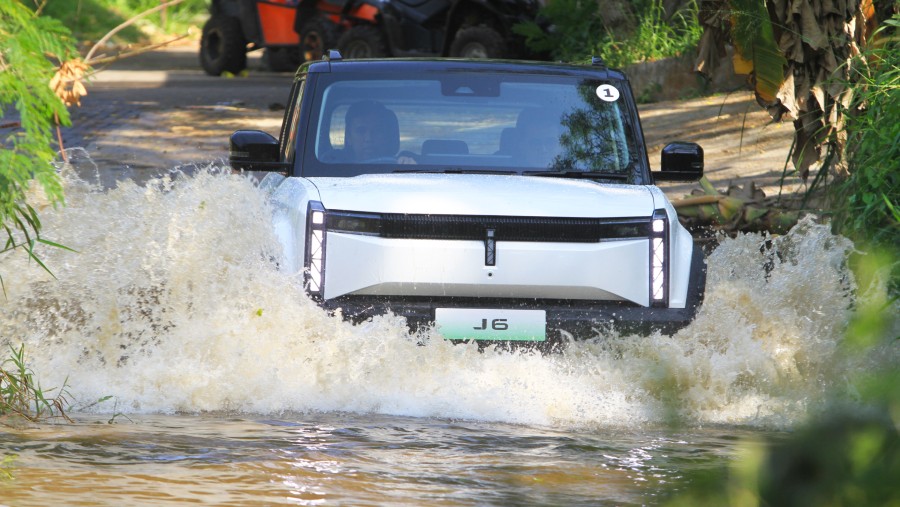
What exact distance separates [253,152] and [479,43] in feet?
44.1

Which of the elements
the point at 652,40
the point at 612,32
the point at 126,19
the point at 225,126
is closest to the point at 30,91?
the point at 225,126

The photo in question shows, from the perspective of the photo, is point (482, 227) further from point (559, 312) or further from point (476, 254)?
point (559, 312)

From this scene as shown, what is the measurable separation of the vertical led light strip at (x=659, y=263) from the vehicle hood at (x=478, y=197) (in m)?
0.08

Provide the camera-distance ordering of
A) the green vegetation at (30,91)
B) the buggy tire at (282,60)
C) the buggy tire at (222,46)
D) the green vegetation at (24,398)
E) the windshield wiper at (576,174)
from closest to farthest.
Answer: the green vegetation at (30,91)
the green vegetation at (24,398)
the windshield wiper at (576,174)
the buggy tire at (222,46)
the buggy tire at (282,60)

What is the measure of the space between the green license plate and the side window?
154 cm

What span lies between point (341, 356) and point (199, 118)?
1303 cm

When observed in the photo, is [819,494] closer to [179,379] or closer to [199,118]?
[179,379]

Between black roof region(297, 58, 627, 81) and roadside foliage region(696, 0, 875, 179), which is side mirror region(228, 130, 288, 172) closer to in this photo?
black roof region(297, 58, 627, 81)

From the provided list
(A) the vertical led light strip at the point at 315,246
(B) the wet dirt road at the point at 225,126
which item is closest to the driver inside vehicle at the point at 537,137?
(A) the vertical led light strip at the point at 315,246

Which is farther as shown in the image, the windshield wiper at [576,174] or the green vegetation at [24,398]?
the windshield wiper at [576,174]

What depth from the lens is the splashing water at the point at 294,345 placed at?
494 cm

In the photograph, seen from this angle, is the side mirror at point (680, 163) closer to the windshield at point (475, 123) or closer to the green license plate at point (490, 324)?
the windshield at point (475, 123)

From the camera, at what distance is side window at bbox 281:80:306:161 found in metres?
6.24

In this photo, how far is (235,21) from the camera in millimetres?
23844
